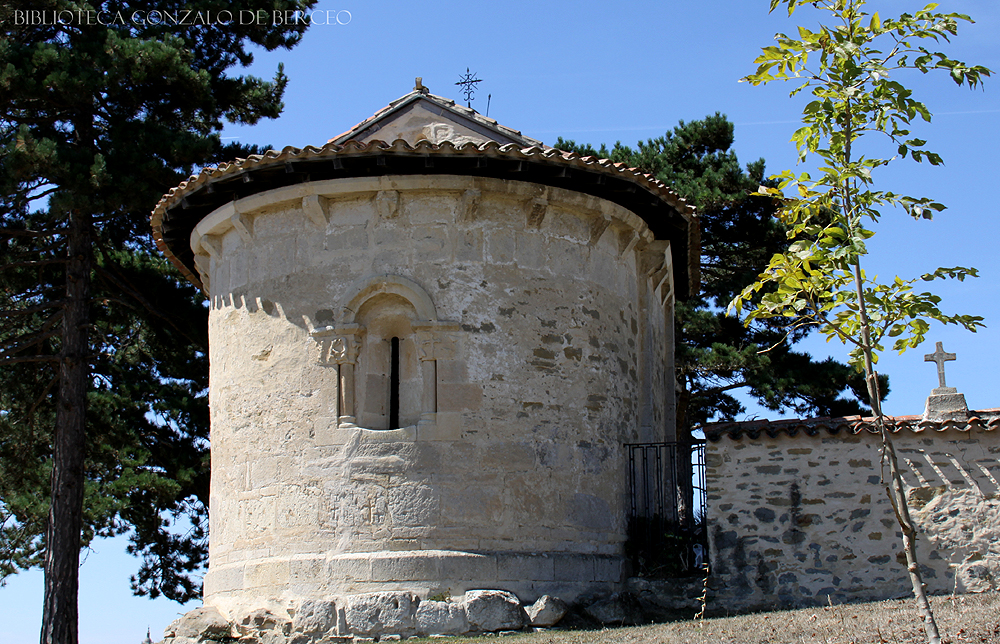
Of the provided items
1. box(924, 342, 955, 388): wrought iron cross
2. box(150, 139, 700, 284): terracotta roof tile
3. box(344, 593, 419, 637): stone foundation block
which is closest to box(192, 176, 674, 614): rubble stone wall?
box(344, 593, 419, 637): stone foundation block

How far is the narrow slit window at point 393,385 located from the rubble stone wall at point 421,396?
0.08 meters

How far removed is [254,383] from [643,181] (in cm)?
468

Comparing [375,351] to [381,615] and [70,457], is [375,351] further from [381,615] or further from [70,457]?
[70,457]

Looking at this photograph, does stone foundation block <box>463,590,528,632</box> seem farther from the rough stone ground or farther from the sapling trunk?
the sapling trunk

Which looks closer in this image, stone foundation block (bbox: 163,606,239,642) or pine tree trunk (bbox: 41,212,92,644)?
stone foundation block (bbox: 163,606,239,642)

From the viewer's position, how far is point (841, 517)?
34.6 feet

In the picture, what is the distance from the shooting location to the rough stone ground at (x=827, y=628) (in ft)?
25.0

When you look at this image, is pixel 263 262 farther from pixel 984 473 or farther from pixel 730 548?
pixel 984 473

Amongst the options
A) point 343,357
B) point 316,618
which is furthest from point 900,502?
point 343,357

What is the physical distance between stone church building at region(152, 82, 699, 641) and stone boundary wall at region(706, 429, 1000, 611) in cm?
122

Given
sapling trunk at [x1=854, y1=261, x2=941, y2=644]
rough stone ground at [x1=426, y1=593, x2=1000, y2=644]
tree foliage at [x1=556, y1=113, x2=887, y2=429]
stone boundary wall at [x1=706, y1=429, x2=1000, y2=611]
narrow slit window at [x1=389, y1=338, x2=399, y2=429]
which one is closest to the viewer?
sapling trunk at [x1=854, y1=261, x2=941, y2=644]

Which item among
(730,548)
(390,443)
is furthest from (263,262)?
(730,548)

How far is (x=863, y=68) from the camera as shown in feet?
22.3

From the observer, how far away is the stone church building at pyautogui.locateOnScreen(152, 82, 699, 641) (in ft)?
34.3
